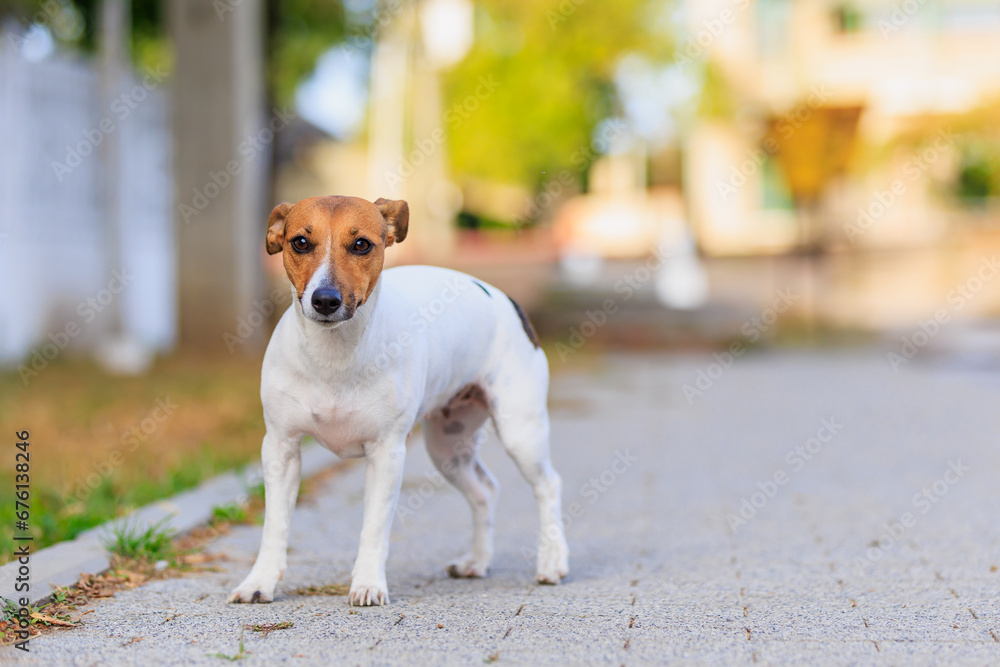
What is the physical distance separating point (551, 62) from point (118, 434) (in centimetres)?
1374

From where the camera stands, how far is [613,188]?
2121 inches

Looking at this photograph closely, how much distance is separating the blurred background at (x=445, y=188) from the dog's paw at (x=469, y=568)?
1.76 meters

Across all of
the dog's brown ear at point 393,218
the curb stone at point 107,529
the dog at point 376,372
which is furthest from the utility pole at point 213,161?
the dog's brown ear at point 393,218

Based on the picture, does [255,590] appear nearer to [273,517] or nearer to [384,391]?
[273,517]

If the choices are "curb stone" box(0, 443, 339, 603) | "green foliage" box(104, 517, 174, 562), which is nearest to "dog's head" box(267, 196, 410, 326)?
"curb stone" box(0, 443, 339, 603)

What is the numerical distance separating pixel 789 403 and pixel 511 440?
23.6ft

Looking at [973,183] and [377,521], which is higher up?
[377,521]

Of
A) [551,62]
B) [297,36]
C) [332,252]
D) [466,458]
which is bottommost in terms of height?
[466,458]

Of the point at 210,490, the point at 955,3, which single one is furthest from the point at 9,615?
the point at 955,3

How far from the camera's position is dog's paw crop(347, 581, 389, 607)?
4406 mm

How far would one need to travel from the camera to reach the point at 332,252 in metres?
4.14

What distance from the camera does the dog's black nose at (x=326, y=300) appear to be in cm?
398

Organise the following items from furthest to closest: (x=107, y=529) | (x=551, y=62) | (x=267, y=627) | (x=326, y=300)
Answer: (x=551, y=62) < (x=107, y=529) < (x=267, y=627) < (x=326, y=300)

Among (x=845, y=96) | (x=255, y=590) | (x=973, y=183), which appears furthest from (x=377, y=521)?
(x=973, y=183)
